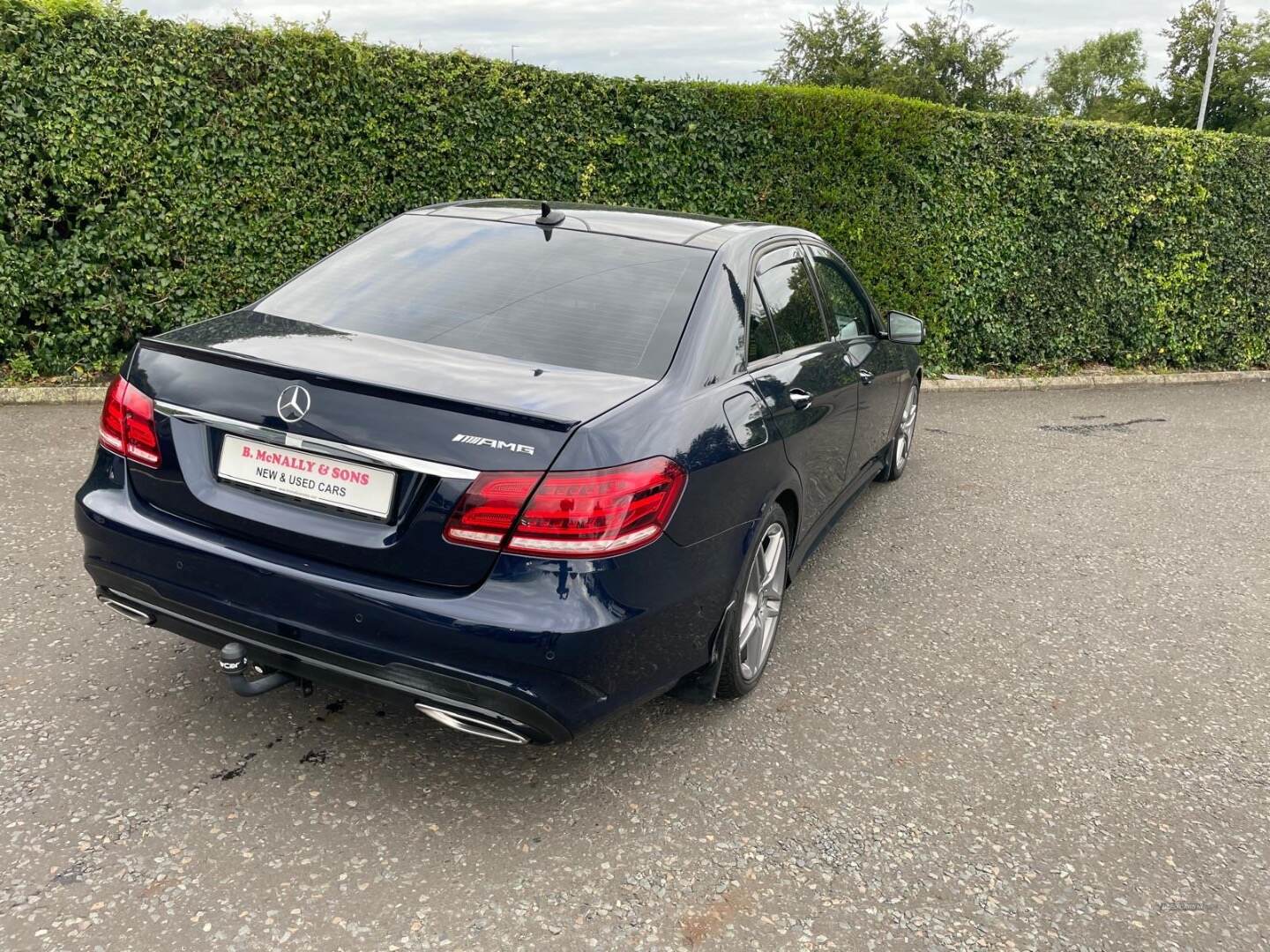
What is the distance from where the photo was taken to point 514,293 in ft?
10.1

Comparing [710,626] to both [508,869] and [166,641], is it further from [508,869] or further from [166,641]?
[166,641]

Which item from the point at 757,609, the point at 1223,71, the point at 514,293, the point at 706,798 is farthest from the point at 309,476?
the point at 1223,71

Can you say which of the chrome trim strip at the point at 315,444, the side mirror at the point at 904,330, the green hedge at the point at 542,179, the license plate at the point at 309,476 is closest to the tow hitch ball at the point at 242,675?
the license plate at the point at 309,476

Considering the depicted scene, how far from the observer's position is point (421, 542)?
7.58 feet

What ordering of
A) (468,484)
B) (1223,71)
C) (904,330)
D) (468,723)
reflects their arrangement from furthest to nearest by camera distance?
(1223,71)
(904,330)
(468,723)
(468,484)

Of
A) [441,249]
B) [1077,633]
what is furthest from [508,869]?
[1077,633]

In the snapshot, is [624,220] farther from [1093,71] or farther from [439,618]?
[1093,71]

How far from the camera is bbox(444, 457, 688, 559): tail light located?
2.27 metres

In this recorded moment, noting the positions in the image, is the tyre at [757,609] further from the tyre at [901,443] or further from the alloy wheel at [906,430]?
the alloy wheel at [906,430]

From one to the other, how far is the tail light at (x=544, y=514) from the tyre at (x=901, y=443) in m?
3.77

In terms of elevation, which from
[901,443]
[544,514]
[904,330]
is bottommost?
[901,443]

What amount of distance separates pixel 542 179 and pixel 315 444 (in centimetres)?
638

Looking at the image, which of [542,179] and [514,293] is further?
[542,179]

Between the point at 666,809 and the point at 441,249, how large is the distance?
1976mm
